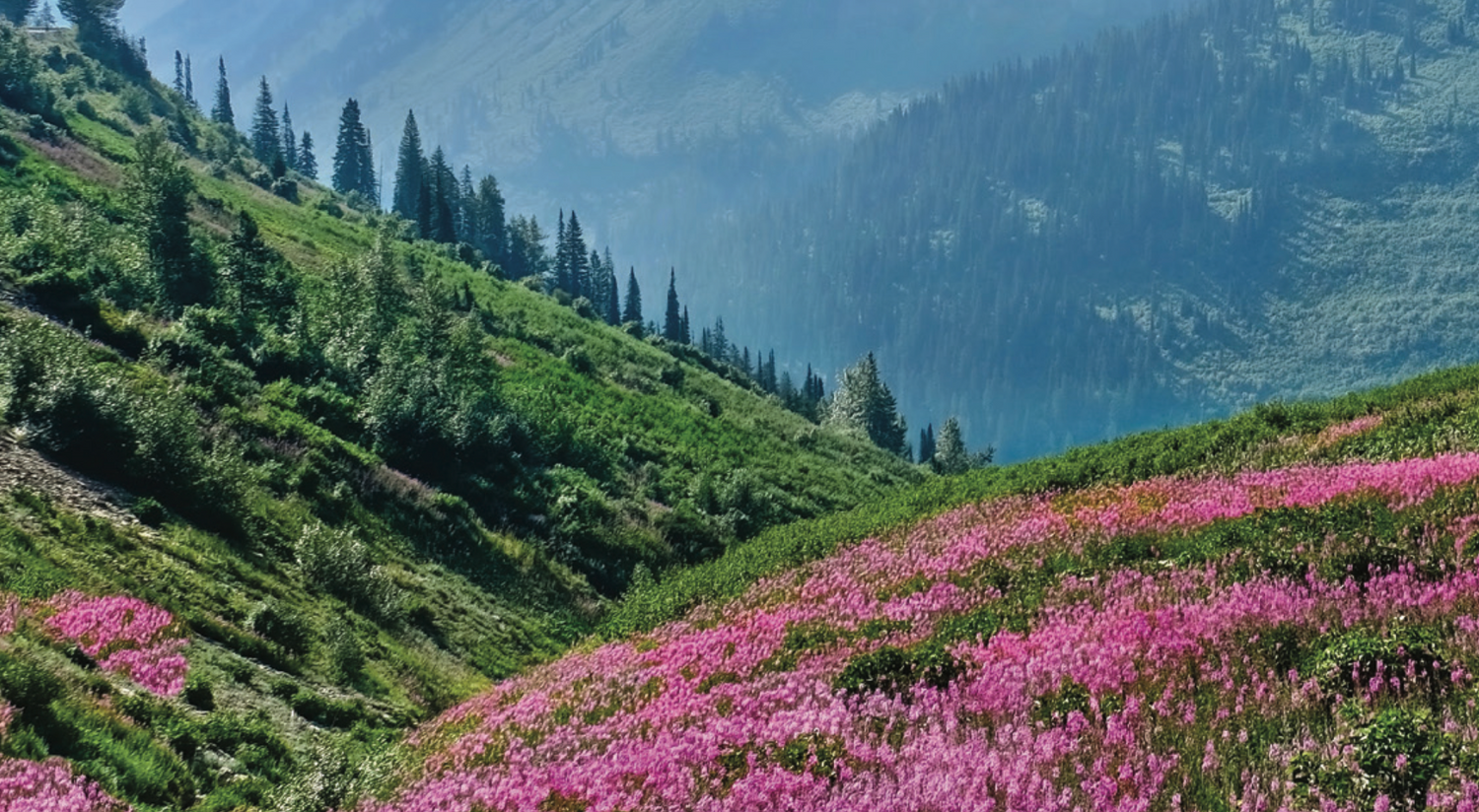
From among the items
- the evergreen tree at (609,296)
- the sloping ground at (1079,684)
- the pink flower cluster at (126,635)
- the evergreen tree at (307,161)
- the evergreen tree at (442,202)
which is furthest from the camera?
the evergreen tree at (307,161)

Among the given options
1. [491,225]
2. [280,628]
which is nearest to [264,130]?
[491,225]

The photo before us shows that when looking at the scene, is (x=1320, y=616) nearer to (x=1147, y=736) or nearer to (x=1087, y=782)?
(x=1147, y=736)

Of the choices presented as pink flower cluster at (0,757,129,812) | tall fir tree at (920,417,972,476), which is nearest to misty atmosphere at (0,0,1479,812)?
pink flower cluster at (0,757,129,812)

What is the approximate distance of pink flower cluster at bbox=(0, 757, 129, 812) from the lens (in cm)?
766

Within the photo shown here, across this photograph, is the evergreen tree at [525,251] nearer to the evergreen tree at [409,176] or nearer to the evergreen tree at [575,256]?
the evergreen tree at [575,256]

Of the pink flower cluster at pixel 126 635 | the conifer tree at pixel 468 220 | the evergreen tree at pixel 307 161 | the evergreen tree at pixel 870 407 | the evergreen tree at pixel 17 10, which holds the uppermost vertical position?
the evergreen tree at pixel 17 10

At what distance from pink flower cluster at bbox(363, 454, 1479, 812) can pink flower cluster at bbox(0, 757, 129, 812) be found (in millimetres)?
2182

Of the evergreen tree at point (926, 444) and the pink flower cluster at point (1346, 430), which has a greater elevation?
the pink flower cluster at point (1346, 430)

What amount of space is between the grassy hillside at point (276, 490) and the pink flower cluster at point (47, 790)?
0.05m

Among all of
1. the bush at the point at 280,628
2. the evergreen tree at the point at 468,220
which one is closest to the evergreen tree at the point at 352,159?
the evergreen tree at the point at 468,220

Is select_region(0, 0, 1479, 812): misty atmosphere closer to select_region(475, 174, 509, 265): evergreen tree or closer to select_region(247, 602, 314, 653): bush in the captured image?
select_region(247, 602, 314, 653): bush

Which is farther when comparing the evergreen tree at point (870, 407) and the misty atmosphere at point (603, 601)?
the evergreen tree at point (870, 407)

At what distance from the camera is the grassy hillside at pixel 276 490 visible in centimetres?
1157

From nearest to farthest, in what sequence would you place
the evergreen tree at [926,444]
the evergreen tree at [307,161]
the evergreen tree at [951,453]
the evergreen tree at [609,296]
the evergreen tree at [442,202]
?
1. the evergreen tree at [951,453]
2. the evergreen tree at [442,202]
3. the evergreen tree at [926,444]
4. the evergreen tree at [609,296]
5. the evergreen tree at [307,161]
